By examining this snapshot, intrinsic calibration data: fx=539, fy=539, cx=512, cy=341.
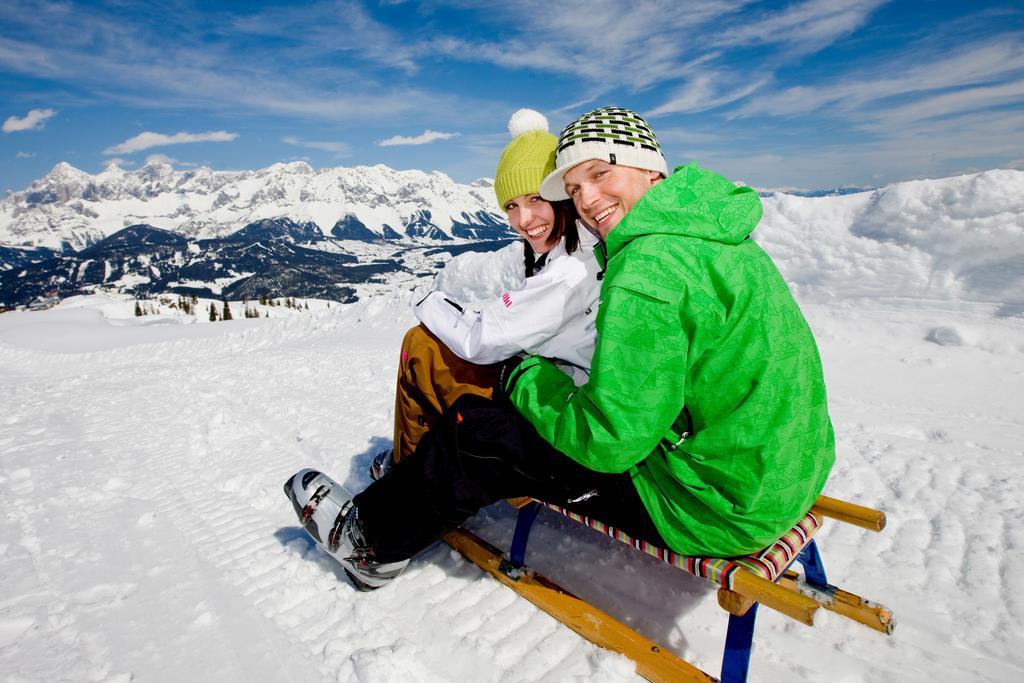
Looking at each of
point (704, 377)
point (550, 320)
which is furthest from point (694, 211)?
point (550, 320)

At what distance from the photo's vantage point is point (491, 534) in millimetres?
3494

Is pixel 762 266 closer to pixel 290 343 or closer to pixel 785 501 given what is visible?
pixel 785 501

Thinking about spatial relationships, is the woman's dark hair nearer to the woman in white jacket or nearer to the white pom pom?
the woman in white jacket

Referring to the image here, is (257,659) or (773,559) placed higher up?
(773,559)

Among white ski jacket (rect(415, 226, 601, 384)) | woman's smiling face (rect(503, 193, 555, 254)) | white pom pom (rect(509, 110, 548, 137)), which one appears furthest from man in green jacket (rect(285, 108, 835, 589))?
white pom pom (rect(509, 110, 548, 137))

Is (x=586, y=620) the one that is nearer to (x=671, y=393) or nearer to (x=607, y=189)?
(x=671, y=393)

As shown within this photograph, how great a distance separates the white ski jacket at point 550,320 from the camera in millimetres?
2656

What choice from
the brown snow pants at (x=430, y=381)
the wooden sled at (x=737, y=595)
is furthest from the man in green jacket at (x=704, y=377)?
the brown snow pants at (x=430, y=381)

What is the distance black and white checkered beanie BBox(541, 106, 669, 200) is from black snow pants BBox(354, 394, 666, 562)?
3.85 ft

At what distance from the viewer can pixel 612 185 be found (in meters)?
2.39

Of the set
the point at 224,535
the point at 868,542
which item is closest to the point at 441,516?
the point at 224,535

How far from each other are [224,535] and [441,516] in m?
1.93

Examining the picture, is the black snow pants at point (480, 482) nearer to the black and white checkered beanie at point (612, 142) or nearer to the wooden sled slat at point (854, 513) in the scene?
the wooden sled slat at point (854, 513)

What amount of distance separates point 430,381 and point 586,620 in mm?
1465
